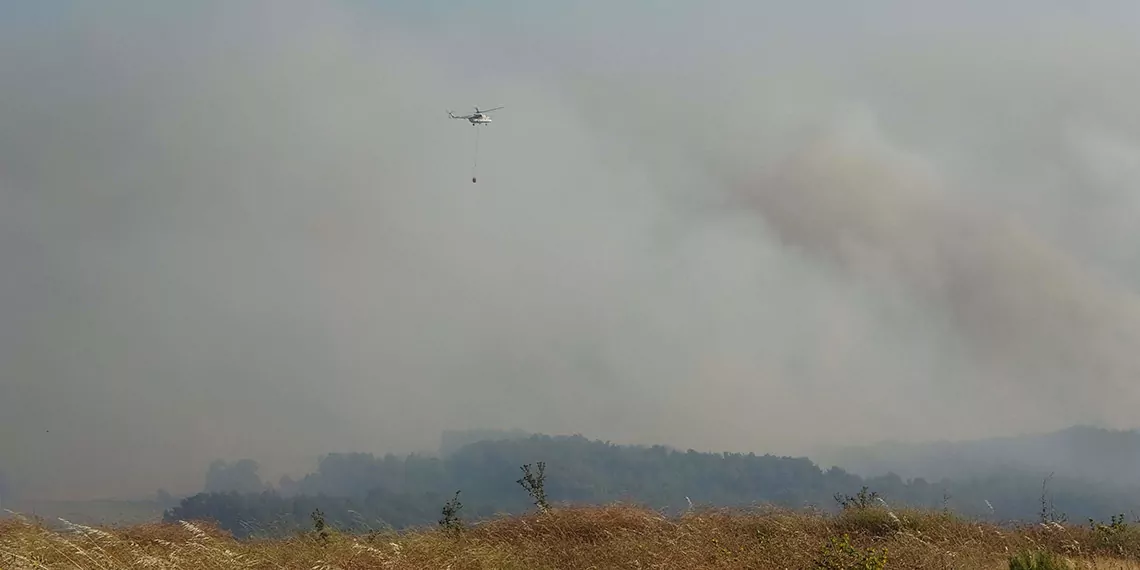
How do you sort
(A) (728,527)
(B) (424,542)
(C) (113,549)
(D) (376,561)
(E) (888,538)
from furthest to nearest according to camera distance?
(A) (728,527), (E) (888,538), (B) (424,542), (C) (113,549), (D) (376,561)

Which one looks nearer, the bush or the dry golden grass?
the bush

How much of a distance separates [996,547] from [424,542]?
11.7 metres

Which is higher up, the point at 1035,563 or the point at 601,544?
the point at 1035,563

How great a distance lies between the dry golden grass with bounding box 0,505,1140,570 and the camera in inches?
522

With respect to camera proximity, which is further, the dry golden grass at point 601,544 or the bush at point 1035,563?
the dry golden grass at point 601,544

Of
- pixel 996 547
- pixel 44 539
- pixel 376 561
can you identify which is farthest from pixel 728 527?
pixel 44 539

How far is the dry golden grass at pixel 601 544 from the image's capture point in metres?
13.3

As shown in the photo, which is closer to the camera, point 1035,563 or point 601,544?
point 1035,563

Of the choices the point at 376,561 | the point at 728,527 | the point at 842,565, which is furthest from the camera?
the point at 728,527

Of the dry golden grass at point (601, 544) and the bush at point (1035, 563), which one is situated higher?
the bush at point (1035, 563)

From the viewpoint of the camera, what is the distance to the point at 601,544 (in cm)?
1627

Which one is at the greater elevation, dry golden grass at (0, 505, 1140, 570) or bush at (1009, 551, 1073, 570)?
bush at (1009, 551, 1073, 570)

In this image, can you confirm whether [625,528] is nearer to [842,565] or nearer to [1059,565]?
[842,565]

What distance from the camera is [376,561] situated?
521 inches
